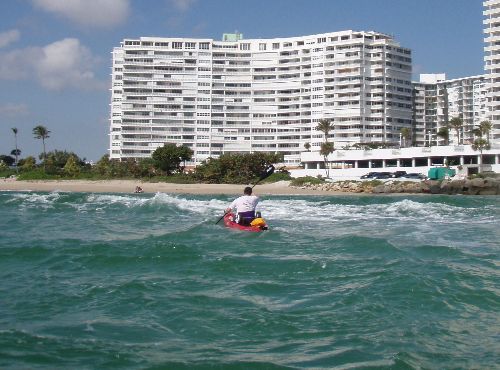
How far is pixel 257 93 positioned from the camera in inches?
5310

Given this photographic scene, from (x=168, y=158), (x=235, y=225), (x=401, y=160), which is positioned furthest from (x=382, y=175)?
(x=235, y=225)

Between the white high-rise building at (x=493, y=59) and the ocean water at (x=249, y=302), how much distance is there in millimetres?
99923

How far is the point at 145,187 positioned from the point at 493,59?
7627 cm

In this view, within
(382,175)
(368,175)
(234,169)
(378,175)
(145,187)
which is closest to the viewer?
(145,187)

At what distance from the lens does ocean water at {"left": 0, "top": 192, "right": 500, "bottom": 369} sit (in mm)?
6820

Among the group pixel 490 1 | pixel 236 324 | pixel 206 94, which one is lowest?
pixel 236 324

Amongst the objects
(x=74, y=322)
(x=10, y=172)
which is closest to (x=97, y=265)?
(x=74, y=322)

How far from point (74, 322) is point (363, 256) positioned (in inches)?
311

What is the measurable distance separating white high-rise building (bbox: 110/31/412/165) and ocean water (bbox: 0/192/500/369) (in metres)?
110

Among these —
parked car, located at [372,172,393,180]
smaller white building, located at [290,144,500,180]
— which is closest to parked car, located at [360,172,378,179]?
parked car, located at [372,172,393,180]

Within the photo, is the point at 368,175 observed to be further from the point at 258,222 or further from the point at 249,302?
the point at 249,302

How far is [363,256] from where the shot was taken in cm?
1407

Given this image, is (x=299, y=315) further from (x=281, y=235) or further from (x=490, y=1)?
(x=490, y=1)

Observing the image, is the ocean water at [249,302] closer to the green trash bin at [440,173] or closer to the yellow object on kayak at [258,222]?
the yellow object on kayak at [258,222]
